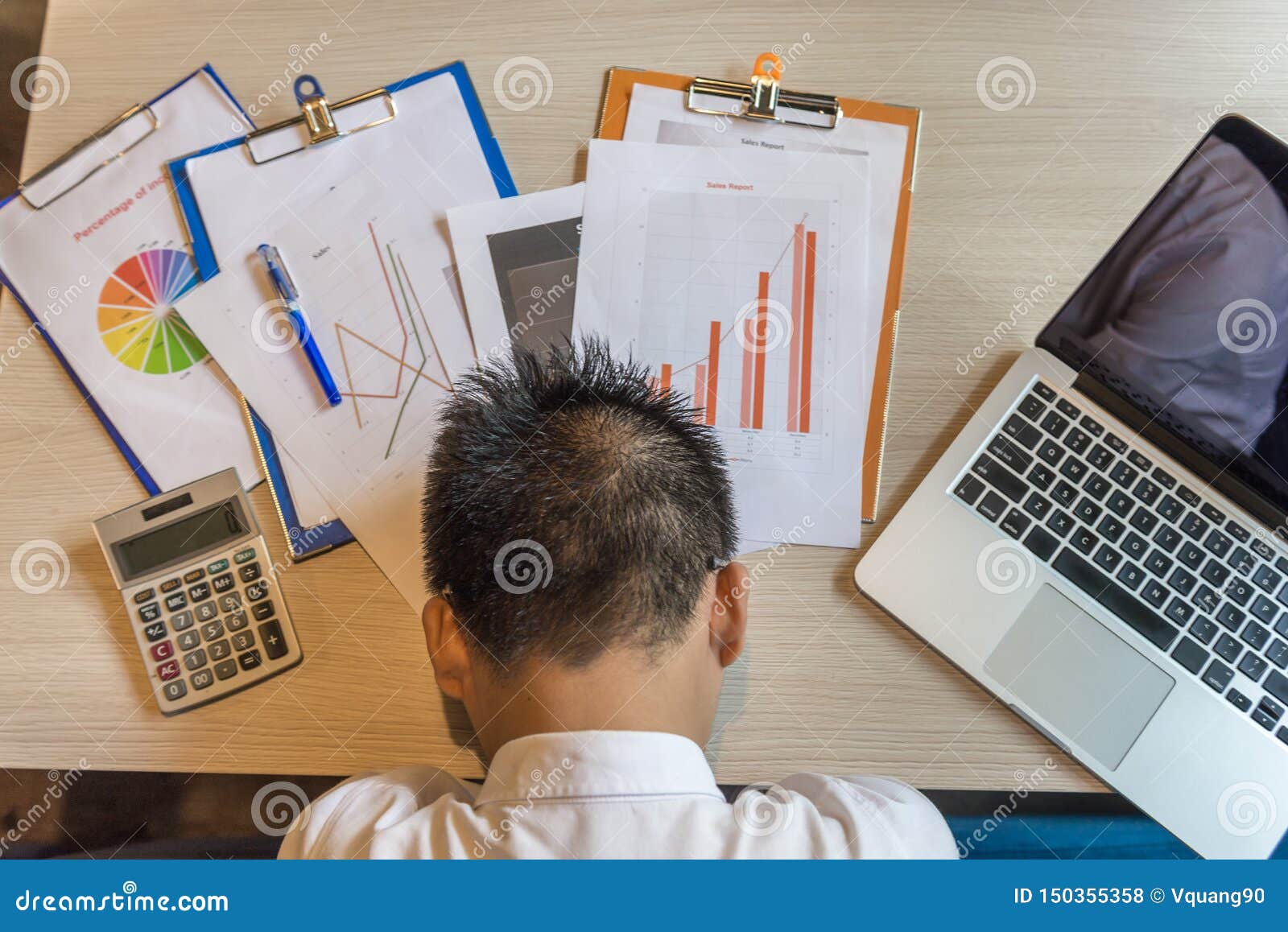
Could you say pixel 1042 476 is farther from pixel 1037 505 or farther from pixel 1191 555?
pixel 1191 555

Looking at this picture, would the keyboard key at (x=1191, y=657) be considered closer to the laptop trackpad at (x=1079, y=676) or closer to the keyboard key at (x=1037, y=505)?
the laptop trackpad at (x=1079, y=676)

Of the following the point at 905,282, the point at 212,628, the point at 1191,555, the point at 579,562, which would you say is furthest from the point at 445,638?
the point at 1191,555

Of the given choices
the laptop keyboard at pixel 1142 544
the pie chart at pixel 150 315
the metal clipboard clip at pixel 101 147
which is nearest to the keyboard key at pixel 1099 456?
the laptop keyboard at pixel 1142 544

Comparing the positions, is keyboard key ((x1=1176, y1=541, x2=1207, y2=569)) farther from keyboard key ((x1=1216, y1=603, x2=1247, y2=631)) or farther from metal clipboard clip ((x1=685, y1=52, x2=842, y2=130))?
metal clipboard clip ((x1=685, y1=52, x2=842, y2=130))

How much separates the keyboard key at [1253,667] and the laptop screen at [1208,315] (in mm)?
136

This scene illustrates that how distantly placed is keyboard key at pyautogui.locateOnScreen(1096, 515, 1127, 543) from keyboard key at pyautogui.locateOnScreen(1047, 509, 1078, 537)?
0.02 m

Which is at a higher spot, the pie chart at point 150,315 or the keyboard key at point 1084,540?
the pie chart at point 150,315

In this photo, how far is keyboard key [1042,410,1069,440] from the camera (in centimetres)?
76

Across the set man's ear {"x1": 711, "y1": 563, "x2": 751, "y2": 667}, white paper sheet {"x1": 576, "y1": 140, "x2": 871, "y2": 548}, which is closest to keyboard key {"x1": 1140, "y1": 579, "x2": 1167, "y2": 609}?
white paper sheet {"x1": 576, "y1": 140, "x2": 871, "y2": 548}

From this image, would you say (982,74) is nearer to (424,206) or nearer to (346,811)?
(424,206)

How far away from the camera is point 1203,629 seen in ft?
2.38

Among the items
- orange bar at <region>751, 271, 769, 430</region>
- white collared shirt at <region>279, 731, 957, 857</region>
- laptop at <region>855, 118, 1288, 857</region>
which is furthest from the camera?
orange bar at <region>751, 271, 769, 430</region>

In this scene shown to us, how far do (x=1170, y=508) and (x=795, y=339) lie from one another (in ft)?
1.26

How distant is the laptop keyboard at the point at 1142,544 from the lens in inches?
28.3
